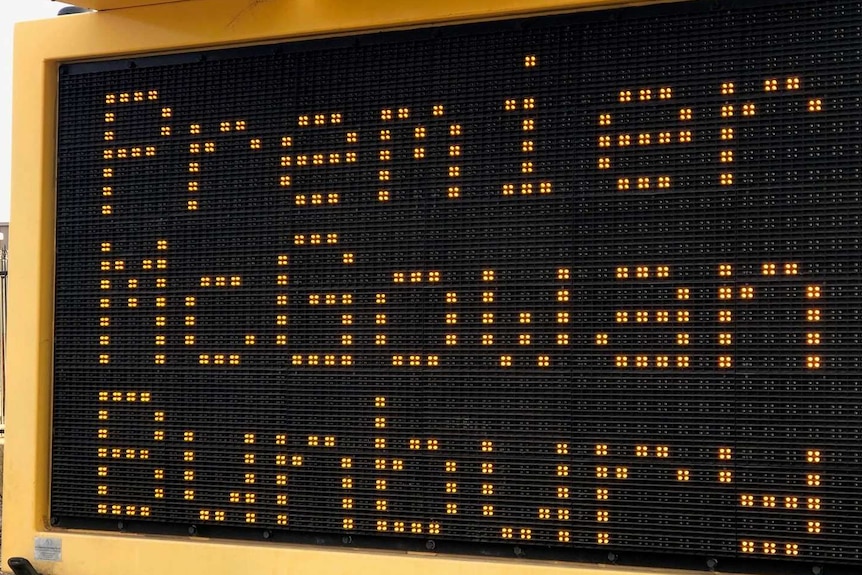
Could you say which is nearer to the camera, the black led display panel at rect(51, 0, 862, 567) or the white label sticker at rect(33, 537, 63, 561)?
the black led display panel at rect(51, 0, 862, 567)

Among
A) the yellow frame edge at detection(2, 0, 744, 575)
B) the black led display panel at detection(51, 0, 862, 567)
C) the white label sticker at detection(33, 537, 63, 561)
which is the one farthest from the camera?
the white label sticker at detection(33, 537, 63, 561)

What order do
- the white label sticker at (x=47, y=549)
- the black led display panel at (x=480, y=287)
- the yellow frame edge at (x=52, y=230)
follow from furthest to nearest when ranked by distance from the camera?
the white label sticker at (x=47, y=549)
the yellow frame edge at (x=52, y=230)
the black led display panel at (x=480, y=287)

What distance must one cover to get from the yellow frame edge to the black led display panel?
0.07 meters

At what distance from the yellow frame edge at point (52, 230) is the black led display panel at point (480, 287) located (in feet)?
0.24

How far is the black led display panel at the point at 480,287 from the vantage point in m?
3.39

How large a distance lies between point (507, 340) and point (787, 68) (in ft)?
4.31

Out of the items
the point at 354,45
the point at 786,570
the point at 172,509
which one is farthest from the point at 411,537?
the point at 354,45

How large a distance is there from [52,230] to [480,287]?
1.92 m

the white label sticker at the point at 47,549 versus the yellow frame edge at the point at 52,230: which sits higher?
the yellow frame edge at the point at 52,230

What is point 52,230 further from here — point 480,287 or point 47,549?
point 480,287

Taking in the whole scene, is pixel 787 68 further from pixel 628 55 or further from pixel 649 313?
pixel 649 313

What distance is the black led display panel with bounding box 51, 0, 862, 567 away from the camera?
339 centimetres

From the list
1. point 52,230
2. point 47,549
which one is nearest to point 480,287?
point 52,230

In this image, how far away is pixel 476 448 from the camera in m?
3.69
